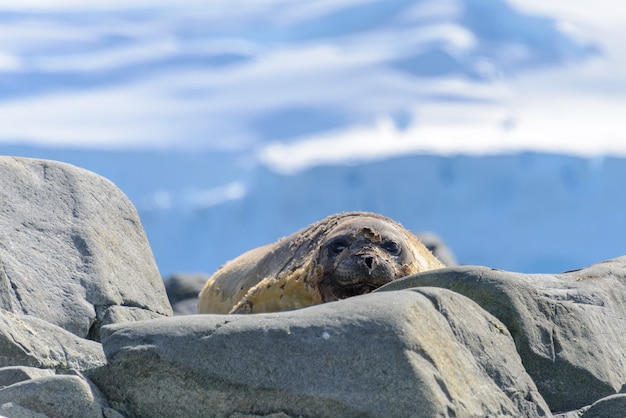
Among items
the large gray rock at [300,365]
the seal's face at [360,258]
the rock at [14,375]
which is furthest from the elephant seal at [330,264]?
the rock at [14,375]

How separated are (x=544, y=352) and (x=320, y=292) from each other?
1.74m

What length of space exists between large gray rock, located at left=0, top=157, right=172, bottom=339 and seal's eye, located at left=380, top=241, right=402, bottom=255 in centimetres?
117

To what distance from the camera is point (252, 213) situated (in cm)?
2562

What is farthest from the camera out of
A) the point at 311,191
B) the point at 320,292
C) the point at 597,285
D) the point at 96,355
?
the point at 311,191

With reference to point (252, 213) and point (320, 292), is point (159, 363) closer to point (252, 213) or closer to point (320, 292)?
point (320, 292)

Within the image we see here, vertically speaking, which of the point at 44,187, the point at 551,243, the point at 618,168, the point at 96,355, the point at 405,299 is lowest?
the point at 96,355

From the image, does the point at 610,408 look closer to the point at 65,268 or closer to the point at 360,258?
the point at 360,258

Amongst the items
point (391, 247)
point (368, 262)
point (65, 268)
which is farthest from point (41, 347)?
point (391, 247)

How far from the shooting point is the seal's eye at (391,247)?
16.9 ft

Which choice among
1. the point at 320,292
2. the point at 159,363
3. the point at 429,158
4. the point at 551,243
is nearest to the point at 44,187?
the point at 320,292

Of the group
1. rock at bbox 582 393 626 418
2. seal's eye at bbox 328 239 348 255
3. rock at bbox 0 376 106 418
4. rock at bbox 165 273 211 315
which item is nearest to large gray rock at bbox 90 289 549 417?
rock at bbox 0 376 106 418

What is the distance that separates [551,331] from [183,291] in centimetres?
744

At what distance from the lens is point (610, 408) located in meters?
3.13

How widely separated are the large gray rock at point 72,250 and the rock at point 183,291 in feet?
17.2
